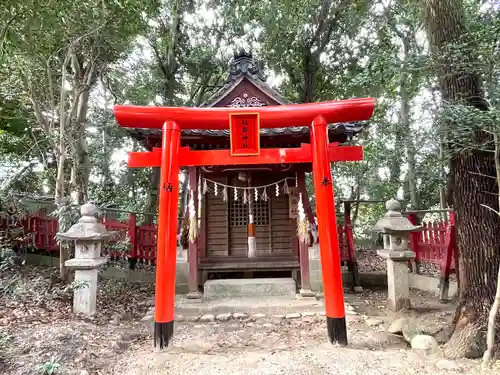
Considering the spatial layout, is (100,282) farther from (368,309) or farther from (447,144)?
(447,144)

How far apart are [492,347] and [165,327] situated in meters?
4.18

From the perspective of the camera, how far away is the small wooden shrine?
27.5 feet

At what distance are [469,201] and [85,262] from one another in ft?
20.6

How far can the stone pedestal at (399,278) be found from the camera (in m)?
6.72

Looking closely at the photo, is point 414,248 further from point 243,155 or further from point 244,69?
point 244,69

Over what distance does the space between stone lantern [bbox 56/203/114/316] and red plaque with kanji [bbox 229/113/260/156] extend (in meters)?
3.08

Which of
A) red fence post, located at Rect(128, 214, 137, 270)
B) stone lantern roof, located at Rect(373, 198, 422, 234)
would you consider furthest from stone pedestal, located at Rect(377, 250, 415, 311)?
red fence post, located at Rect(128, 214, 137, 270)

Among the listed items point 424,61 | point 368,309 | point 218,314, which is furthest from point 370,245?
point 424,61

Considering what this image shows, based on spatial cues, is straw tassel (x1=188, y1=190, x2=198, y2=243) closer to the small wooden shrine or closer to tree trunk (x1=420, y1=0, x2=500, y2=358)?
the small wooden shrine

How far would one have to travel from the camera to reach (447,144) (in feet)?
15.8

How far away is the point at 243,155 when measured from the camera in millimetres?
5316

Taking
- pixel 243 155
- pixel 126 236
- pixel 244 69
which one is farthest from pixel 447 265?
pixel 126 236

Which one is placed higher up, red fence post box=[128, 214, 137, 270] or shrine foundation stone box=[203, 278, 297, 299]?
red fence post box=[128, 214, 137, 270]

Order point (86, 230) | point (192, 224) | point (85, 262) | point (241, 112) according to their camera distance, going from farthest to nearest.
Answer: point (192, 224)
point (86, 230)
point (85, 262)
point (241, 112)
